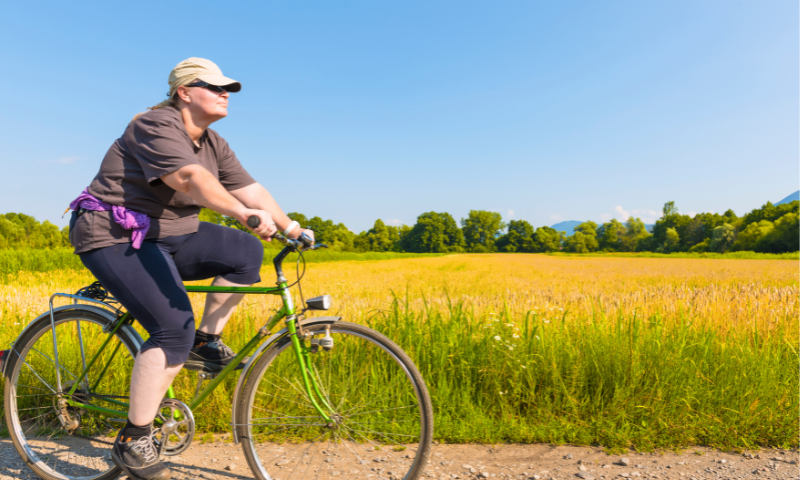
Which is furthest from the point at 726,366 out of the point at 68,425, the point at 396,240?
the point at 396,240

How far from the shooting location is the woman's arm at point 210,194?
200 cm

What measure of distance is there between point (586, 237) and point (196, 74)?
413 feet

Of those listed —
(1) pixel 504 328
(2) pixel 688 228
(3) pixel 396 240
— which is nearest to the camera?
(1) pixel 504 328

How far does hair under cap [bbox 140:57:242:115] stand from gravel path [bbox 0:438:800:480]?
6.55 feet

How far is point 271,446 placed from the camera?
2.78 m

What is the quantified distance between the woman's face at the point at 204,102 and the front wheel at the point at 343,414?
1.23 m

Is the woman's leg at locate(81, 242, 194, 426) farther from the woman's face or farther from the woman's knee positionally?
the woman's face

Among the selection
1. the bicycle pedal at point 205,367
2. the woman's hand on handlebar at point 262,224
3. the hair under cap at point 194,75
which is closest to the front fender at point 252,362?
the bicycle pedal at point 205,367

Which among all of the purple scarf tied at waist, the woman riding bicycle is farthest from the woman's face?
the purple scarf tied at waist

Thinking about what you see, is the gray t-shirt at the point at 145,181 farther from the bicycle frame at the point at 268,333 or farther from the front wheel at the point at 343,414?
the front wheel at the point at 343,414

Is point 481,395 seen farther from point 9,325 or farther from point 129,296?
point 9,325

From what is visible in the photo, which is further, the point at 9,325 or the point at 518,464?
the point at 9,325

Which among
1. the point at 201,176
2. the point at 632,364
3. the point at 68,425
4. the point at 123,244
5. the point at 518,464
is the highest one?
the point at 201,176

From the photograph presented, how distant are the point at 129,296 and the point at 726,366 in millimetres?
3906
